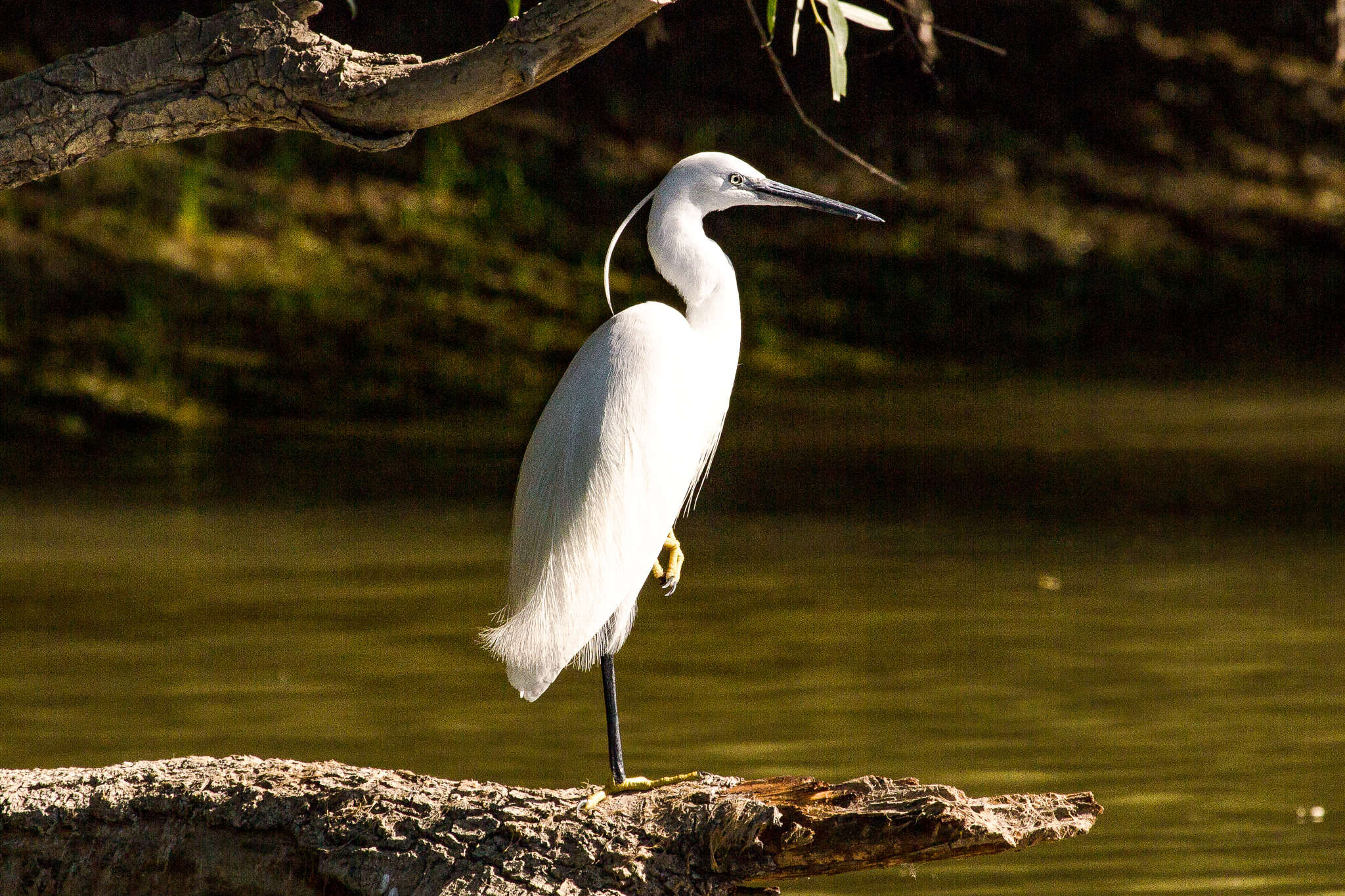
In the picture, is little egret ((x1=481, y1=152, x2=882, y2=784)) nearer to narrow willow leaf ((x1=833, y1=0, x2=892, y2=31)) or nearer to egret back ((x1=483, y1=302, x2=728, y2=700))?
egret back ((x1=483, y1=302, x2=728, y2=700))

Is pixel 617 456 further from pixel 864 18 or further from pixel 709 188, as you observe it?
pixel 864 18

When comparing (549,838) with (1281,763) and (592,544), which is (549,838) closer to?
(592,544)

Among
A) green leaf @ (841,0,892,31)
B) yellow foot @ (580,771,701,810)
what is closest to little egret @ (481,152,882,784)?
yellow foot @ (580,771,701,810)

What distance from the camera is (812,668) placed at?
19.1ft

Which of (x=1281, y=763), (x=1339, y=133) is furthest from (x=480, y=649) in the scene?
(x=1339, y=133)

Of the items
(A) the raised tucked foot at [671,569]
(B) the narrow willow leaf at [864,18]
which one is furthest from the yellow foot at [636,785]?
(B) the narrow willow leaf at [864,18]

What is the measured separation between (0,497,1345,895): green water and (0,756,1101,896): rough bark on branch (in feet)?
3.92

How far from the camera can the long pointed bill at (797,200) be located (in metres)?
3.46

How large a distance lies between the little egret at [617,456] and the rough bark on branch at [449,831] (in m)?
0.32


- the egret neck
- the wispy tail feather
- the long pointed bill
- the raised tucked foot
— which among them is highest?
the long pointed bill

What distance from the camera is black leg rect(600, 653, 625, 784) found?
10.5 feet

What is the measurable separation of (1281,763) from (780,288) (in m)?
10.0

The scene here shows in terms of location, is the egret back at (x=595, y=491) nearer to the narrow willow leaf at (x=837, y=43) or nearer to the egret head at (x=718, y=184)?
the egret head at (x=718, y=184)

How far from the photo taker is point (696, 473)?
355 centimetres
